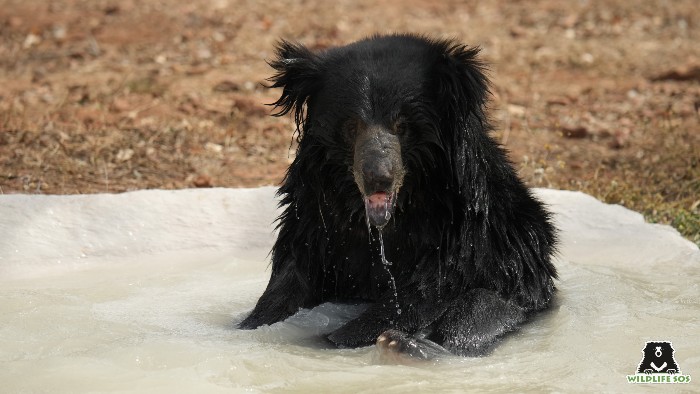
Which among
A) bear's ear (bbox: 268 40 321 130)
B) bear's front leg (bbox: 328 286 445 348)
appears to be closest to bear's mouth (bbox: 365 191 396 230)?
bear's front leg (bbox: 328 286 445 348)

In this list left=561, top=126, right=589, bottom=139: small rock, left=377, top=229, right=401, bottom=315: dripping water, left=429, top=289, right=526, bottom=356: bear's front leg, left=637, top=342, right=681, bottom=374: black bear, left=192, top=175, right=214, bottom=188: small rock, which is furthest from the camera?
left=561, top=126, right=589, bottom=139: small rock

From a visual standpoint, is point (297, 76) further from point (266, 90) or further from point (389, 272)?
point (266, 90)

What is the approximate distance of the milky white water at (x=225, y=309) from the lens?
3.86m

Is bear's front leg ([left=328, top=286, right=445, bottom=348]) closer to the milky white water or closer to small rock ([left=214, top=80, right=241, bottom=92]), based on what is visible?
the milky white water

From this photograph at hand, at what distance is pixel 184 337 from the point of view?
4.44 m

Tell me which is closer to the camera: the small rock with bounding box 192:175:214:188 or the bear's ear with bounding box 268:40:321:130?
the bear's ear with bounding box 268:40:321:130

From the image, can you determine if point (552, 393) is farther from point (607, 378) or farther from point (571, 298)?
point (571, 298)

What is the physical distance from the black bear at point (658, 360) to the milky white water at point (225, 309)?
0.04 metres

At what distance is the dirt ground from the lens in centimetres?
766

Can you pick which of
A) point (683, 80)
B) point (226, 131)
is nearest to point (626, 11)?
point (683, 80)

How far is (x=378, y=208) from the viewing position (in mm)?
4148


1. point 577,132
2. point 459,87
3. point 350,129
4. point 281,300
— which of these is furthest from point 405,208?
point 577,132

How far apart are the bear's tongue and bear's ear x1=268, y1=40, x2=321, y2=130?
588mm

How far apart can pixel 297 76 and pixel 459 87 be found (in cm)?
72
